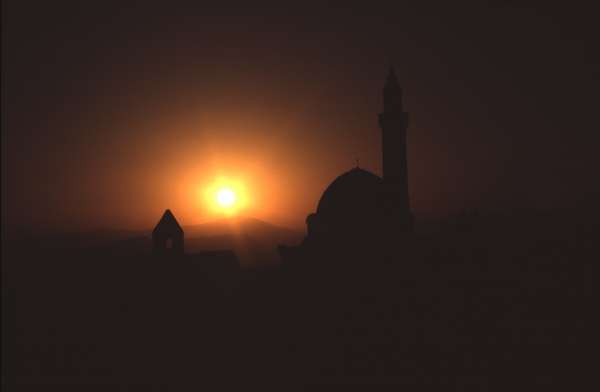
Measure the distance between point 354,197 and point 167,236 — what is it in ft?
43.9

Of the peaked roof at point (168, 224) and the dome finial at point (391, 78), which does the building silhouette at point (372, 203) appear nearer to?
the dome finial at point (391, 78)

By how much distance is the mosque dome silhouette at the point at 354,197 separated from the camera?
32.1 meters

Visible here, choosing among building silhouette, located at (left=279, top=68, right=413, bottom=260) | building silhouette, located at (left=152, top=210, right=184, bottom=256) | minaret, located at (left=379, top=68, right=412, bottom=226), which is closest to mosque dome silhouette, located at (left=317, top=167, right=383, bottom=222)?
A: building silhouette, located at (left=279, top=68, right=413, bottom=260)

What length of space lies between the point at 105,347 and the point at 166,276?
18.2 ft

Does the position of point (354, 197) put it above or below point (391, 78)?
below

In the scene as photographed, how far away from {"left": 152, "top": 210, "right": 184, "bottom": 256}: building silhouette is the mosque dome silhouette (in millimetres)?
10536

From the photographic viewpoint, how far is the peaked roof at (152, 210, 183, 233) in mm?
31056

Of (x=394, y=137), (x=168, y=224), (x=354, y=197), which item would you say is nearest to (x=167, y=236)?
(x=168, y=224)

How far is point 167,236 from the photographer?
31062 mm

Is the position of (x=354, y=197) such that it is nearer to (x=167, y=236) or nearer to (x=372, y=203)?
(x=372, y=203)

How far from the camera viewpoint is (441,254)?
2459cm

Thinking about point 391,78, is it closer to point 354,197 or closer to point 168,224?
point 354,197

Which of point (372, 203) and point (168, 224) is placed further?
point (372, 203)

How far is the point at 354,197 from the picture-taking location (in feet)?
106
